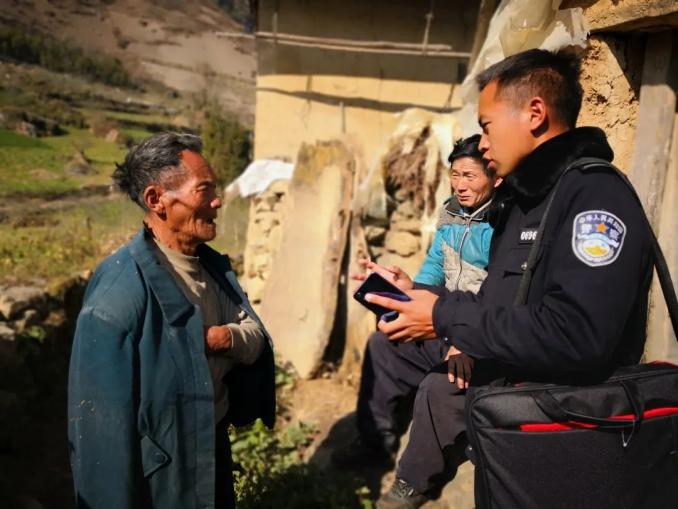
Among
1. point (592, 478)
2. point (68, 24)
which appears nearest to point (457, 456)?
point (592, 478)

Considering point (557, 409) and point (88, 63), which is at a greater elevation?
point (88, 63)

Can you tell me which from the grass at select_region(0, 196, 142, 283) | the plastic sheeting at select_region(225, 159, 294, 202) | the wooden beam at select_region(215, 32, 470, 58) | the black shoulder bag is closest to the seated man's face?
the black shoulder bag

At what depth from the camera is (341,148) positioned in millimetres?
4617

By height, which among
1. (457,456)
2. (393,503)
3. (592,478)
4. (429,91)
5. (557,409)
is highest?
(429,91)

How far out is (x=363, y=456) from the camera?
3027mm

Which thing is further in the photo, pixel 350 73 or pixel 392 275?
pixel 350 73

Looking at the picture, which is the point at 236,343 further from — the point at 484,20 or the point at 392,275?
the point at 484,20

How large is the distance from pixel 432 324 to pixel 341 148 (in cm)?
346

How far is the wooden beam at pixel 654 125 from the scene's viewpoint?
2203 mm

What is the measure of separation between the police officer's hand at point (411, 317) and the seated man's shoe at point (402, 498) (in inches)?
54.1

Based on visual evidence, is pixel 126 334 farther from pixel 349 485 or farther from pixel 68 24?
pixel 68 24

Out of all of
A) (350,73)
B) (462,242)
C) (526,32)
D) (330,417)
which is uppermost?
(350,73)

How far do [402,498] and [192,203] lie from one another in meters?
1.80

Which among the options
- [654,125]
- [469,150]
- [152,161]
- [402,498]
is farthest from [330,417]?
[654,125]
